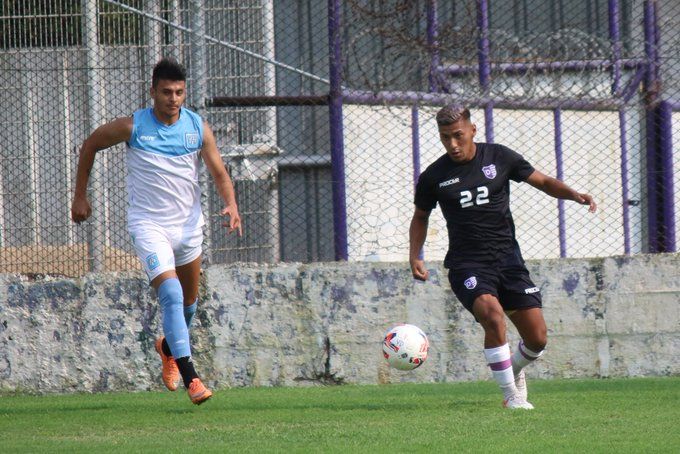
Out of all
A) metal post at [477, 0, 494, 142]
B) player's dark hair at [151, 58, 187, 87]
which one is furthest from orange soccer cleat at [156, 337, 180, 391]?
metal post at [477, 0, 494, 142]

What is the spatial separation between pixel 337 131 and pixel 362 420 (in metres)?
3.34

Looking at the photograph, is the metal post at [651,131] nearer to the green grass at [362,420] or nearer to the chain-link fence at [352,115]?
the chain-link fence at [352,115]

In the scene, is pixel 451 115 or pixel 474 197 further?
pixel 474 197

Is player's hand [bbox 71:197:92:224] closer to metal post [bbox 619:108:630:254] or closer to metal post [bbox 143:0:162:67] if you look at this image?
metal post [bbox 143:0:162:67]

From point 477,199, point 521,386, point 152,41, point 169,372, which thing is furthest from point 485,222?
point 152,41

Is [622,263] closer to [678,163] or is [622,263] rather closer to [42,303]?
[678,163]

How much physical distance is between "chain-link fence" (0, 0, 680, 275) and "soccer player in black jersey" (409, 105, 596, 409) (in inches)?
87.0

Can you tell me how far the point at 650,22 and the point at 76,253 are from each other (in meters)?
5.13

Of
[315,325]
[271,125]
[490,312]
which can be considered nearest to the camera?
[490,312]

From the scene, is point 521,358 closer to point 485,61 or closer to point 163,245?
point 163,245

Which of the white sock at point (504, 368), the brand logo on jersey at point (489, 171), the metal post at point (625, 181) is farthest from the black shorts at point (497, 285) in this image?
the metal post at point (625, 181)

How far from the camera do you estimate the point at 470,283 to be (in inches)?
294

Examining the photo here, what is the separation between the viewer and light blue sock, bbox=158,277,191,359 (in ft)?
24.2

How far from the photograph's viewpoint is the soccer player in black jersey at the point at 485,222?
7520 mm
